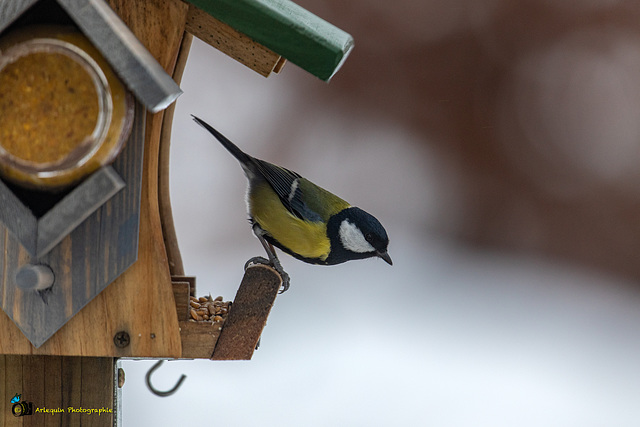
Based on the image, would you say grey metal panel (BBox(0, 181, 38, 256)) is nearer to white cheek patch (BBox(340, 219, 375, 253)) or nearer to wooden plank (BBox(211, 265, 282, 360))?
wooden plank (BBox(211, 265, 282, 360))

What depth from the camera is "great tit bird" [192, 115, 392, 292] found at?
1727 millimetres

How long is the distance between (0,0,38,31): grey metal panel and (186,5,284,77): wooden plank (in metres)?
0.28

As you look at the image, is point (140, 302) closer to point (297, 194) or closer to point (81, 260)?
point (81, 260)

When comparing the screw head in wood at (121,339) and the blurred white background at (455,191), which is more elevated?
the blurred white background at (455,191)

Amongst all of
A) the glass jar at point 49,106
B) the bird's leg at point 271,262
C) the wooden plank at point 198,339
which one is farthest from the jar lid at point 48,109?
the bird's leg at point 271,262

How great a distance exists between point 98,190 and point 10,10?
32 centimetres

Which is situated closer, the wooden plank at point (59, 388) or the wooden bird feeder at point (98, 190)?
the wooden bird feeder at point (98, 190)

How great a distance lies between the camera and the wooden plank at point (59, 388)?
1316mm

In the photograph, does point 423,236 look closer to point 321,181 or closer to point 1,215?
point 321,181

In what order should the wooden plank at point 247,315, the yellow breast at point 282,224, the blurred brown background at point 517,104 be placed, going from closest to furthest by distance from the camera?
1. the wooden plank at point 247,315
2. the yellow breast at point 282,224
3. the blurred brown background at point 517,104

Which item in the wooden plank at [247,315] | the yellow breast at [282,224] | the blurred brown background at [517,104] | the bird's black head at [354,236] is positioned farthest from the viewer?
the blurred brown background at [517,104]

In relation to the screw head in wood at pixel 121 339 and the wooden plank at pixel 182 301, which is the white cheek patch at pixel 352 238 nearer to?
the wooden plank at pixel 182 301

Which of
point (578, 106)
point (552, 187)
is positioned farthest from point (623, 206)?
point (578, 106)

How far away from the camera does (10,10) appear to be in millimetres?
1107
